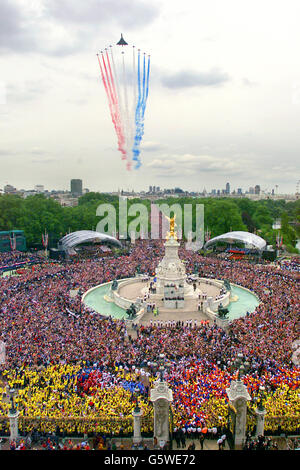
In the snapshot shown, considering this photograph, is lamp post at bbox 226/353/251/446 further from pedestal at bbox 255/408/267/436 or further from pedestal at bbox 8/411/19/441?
pedestal at bbox 8/411/19/441

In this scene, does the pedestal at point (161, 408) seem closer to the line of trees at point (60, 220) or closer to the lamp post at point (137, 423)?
the lamp post at point (137, 423)

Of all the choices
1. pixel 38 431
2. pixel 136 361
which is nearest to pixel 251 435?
pixel 136 361

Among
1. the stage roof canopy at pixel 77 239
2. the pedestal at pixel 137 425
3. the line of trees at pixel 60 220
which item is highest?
the line of trees at pixel 60 220

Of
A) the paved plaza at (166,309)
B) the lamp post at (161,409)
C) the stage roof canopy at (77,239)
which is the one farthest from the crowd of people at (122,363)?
the stage roof canopy at (77,239)

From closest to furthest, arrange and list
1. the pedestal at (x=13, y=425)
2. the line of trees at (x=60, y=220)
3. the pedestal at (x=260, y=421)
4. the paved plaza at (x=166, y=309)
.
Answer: the pedestal at (x=13, y=425) → the pedestal at (x=260, y=421) → the paved plaza at (x=166, y=309) → the line of trees at (x=60, y=220)

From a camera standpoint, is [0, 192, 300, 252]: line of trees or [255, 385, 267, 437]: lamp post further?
[0, 192, 300, 252]: line of trees

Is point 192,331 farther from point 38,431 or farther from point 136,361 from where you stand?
point 38,431

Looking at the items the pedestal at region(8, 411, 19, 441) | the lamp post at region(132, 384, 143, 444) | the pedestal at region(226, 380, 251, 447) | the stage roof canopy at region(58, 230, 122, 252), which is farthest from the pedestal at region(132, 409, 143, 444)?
the stage roof canopy at region(58, 230, 122, 252)
